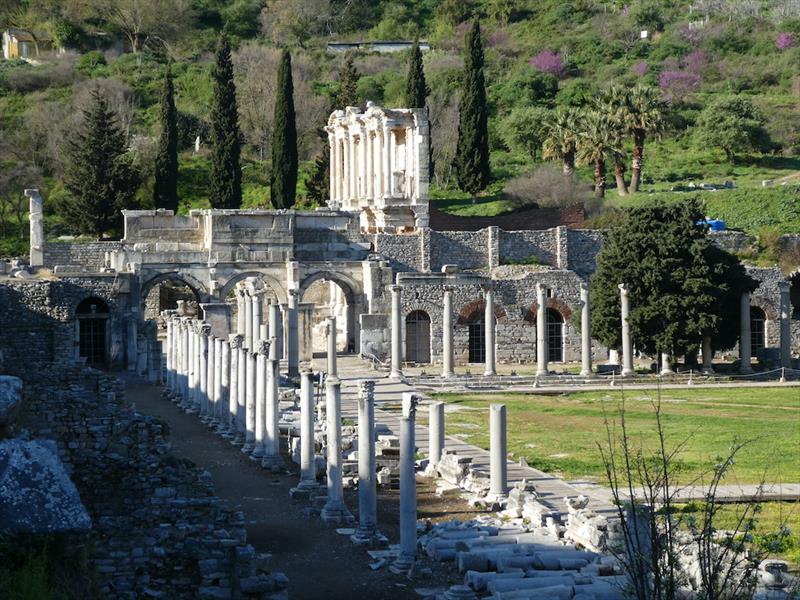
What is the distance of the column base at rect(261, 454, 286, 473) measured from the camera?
106 ft

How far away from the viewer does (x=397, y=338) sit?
5434 cm

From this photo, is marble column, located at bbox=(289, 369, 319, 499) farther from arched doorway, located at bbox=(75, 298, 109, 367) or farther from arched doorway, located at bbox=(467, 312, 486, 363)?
arched doorway, located at bbox=(467, 312, 486, 363)

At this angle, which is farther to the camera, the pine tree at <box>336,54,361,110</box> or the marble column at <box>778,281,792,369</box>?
the pine tree at <box>336,54,361,110</box>

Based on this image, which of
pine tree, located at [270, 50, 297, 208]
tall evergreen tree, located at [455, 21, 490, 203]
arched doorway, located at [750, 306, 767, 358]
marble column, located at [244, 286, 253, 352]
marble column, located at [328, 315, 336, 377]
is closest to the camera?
marble column, located at [328, 315, 336, 377]

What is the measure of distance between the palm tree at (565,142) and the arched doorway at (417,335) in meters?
19.0

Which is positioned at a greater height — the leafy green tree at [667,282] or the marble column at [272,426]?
the leafy green tree at [667,282]

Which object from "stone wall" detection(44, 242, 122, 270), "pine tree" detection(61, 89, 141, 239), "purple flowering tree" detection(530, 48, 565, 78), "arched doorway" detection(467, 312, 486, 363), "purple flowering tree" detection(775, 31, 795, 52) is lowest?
"arched doorway" detection(467, 312, 486, 363)

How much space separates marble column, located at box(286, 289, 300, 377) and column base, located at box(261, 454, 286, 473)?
19.2m

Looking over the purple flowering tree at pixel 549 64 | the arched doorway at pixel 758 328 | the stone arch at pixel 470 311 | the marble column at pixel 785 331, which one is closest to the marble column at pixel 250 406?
the stone arch at pixel 470 311

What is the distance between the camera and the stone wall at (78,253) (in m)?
64.0

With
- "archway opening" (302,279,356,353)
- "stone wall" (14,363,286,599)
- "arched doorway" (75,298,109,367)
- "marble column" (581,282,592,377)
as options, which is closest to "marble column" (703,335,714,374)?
"marble column" (581,282,592,377)

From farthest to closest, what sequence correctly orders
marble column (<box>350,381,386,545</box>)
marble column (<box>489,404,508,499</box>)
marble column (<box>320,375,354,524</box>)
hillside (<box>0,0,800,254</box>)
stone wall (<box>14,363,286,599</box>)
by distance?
hillside (<box>0,0,800,254</box>)
marble column (<box>489,404,508,499</box>)
marble column (<box>320,375,354,524</box>)
marble column (<box>350,381,386,545</box>)
stone wall (<box>14,363,286,599</box>)

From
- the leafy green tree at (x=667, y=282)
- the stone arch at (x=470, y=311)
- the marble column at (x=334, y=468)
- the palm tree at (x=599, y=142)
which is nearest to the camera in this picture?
the marble column at (x=334, y=468)

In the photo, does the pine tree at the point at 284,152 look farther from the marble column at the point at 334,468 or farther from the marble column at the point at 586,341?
the marble column at the point at 334,468
